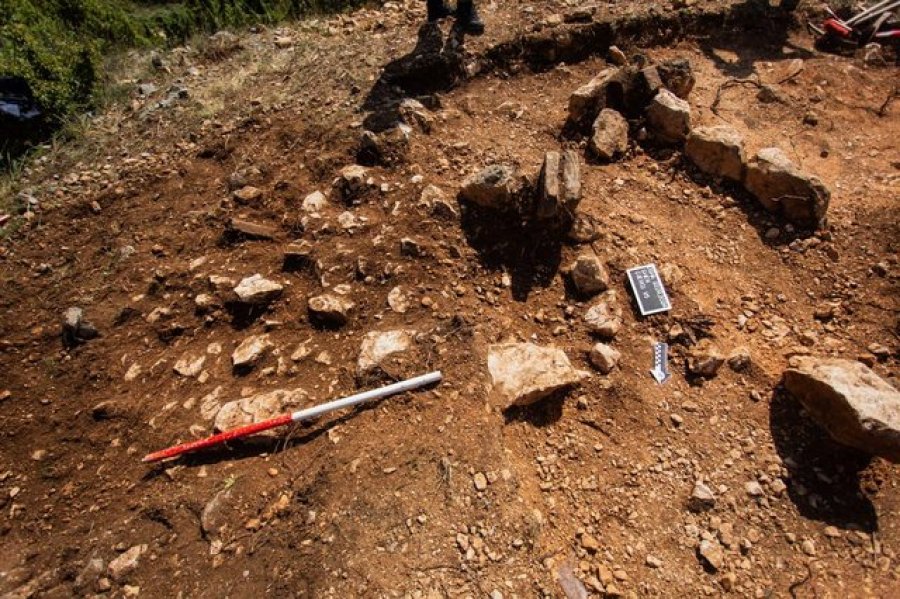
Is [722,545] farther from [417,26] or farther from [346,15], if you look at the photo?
[346,15]

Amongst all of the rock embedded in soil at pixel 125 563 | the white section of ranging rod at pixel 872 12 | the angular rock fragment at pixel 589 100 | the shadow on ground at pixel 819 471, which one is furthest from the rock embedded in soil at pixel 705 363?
the white section of ranging rod at pixel 872 12

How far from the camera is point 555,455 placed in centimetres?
283

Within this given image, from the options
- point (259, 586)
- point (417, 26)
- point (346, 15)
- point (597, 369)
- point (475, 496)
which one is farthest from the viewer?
point (346, 15)

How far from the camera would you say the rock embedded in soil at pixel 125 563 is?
8.16 feet

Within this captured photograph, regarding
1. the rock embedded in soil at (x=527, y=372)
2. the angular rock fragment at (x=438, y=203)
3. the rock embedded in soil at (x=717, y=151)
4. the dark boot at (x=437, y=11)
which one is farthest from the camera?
the dark boot at (x=437, y=11)

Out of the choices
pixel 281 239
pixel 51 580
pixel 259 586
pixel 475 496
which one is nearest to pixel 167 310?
pixel 281 239

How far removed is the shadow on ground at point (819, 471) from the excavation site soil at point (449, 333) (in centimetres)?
1

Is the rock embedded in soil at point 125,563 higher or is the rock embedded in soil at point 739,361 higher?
the rock embedded in soil at point 739,361

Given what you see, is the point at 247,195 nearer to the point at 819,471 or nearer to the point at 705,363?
the point at 705,363

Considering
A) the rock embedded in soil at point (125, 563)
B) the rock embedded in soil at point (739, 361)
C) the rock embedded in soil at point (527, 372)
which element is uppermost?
the rock embedded in soil at point (527, 372)

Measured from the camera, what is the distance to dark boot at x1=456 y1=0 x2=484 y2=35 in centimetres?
516

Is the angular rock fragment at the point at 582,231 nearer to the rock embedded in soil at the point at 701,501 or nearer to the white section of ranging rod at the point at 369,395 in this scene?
the white section of ranging rod at the point at 369,395

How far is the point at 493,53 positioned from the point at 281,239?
112 inches

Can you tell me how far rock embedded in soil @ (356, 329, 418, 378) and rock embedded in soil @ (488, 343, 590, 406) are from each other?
1.66 ft
